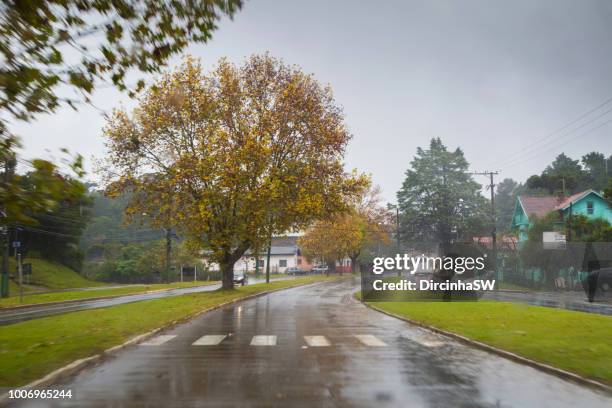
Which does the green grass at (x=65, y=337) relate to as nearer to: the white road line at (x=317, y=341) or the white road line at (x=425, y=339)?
the white road line at (x=317, y=341)

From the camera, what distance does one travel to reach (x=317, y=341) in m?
14.9

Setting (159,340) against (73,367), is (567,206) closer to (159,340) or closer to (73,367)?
(159,340)

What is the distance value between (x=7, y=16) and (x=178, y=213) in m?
27.3

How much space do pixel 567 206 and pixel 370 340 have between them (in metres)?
46.8

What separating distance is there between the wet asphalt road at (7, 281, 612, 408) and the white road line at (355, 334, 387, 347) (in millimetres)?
25

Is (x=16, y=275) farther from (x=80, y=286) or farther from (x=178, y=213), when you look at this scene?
(x=178, y=213)

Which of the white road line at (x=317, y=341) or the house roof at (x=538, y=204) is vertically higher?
the house roof at (x=538, y=204)

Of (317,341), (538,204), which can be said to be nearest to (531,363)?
(317,341)

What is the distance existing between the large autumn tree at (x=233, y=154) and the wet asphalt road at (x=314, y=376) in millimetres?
18438

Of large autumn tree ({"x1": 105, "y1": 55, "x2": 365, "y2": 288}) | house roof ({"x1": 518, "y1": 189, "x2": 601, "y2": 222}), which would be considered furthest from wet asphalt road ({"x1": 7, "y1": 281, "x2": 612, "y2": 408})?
house roof ({"x1": 518, "y1": 189, "x2": 601, "y2": 222})

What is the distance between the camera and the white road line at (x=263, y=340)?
47.2 ft

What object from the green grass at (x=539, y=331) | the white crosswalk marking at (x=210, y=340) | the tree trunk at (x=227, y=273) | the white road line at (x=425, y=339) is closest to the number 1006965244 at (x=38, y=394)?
the white crosswalk marking at (x=210, y=340)

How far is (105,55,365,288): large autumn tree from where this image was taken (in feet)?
112

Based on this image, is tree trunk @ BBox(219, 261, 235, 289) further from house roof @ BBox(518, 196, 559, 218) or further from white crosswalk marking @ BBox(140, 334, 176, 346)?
house roof @ BBox(518, 196, 559, 218)
